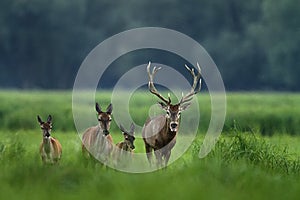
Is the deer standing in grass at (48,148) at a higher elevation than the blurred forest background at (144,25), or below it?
below

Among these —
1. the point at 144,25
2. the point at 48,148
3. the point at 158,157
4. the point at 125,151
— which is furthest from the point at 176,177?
the point at 144,25

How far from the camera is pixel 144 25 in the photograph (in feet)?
174

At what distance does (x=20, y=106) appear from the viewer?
23000 millimetres

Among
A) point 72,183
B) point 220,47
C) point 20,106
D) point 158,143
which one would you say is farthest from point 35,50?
point 72,183

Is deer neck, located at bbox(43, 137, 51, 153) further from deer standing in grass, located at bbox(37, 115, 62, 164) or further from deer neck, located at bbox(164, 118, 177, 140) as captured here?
deer neck, located at bbox(164, 118, 177, 140)

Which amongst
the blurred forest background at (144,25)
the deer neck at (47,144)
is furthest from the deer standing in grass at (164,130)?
the blurred forest background at (144,25)

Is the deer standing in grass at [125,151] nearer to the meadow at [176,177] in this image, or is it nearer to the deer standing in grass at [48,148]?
the meadow at [176,177]

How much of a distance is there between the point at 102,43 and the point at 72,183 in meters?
49.0

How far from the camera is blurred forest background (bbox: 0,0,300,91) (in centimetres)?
4941

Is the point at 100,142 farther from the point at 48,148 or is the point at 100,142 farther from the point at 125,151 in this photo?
the point at 48,148

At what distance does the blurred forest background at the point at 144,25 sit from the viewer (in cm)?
4941

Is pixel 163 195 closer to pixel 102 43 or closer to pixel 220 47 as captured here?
pixel 220 47

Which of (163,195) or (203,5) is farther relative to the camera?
(203,5)

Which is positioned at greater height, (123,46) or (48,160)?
(123,46)
